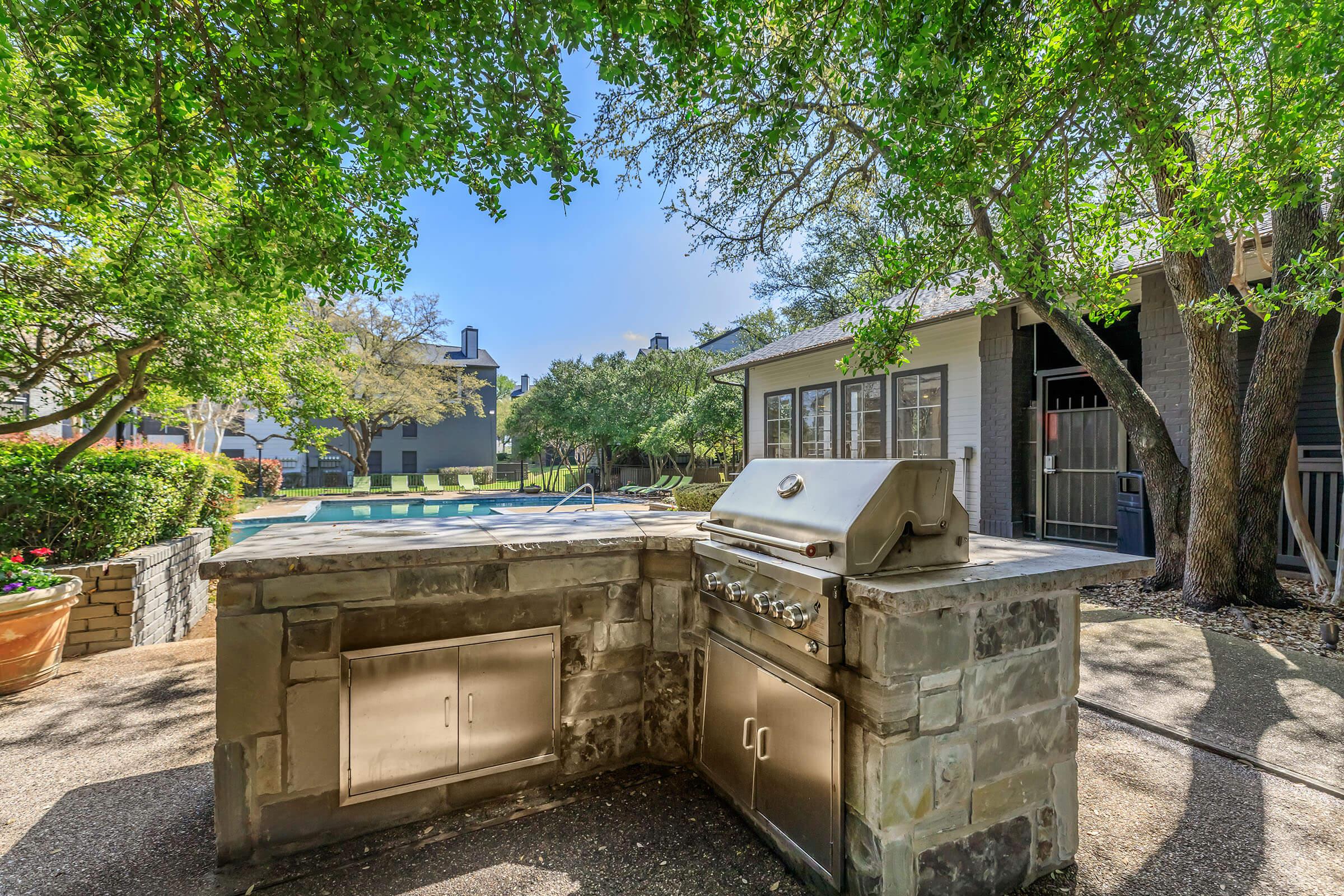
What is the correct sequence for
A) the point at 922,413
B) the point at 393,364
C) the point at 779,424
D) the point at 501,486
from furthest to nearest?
the point at 501,486 → the point at 393,364 → the point at 779,424 → the point at 922,413

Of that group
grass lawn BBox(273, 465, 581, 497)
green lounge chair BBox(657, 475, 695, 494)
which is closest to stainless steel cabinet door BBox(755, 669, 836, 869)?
green lounge chair BBox(657, 475, 695, 494)

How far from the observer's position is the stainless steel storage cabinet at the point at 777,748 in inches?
67.2

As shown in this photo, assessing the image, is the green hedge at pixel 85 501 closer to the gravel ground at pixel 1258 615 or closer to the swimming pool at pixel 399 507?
the swimming pool at pixel 399 507

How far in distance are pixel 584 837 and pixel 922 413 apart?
7.91 m

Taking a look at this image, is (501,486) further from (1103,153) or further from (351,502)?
(1103,153)

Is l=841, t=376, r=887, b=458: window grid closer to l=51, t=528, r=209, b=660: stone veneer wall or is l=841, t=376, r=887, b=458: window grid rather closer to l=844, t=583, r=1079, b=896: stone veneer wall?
l=844, t=583, r=1079, b=896: stone veneer wall

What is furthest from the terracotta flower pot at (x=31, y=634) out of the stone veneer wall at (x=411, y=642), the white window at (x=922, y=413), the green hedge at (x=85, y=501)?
the white window at (x=922, y=413)

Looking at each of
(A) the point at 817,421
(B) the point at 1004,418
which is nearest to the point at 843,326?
(B) the point at 1004,418

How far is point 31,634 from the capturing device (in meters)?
3.22

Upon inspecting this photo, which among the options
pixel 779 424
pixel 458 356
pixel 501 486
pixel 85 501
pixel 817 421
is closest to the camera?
pixel 85 501

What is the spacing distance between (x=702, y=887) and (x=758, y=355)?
10261mm

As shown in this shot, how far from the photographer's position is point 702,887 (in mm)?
1771

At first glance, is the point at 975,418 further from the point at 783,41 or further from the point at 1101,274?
the point at 783,41

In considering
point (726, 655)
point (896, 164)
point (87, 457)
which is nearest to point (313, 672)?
point (726, 655)
